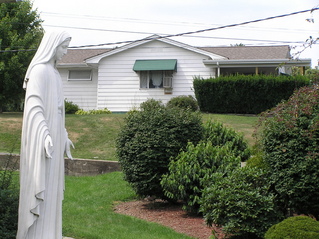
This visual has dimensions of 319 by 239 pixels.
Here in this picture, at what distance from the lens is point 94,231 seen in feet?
29.1

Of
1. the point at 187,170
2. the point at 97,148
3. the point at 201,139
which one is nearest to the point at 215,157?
the point at 187,170

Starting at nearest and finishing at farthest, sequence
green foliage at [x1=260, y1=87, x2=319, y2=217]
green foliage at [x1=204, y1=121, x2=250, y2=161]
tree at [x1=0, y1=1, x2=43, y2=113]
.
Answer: green foliage at [x1=260, y1=87, x2=319, y2=217]
green foliage at [x1=204, y1=121, x2=250, y2=161]
tree at [x1=0, y1=1, x2=43, y2=113]

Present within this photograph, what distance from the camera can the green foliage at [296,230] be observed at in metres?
7.51

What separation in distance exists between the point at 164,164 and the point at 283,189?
10.1 feet

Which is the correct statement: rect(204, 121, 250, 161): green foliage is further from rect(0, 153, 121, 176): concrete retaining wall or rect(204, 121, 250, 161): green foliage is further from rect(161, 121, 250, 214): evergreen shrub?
rect(0, 153, 121, 176): concrete retaining wall

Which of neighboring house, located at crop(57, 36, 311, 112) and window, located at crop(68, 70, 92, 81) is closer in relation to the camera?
neighboring house, located at crop(57, 36, 311, 112)

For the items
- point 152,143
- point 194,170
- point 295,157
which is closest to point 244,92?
point 152,143

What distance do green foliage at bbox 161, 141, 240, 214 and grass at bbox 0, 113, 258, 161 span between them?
5988mm

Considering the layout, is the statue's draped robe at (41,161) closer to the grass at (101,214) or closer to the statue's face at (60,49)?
the statue's face at (60,49)

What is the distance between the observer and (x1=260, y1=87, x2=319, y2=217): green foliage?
28.8ft

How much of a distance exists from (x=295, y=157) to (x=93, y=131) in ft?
39.4

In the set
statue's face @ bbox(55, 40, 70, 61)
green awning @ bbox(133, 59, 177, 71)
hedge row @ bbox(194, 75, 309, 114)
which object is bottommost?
statue's face @ bbox(55, 40, 70, 61)

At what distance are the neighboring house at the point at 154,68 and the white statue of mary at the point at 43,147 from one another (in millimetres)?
21126

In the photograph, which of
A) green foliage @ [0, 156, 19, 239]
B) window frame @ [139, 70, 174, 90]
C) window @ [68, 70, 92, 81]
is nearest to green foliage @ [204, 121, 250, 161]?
green foliage @ [0, 156, 19, 239]
